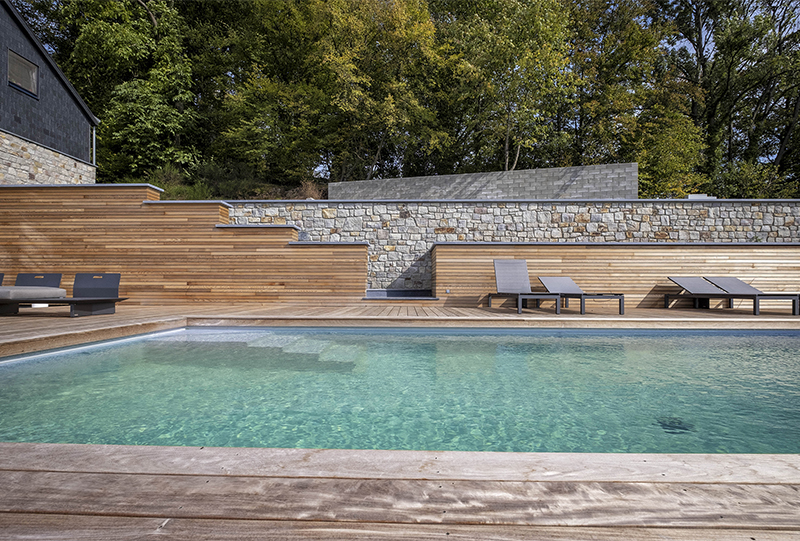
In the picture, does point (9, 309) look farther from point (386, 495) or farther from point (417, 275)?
point (386, 495)

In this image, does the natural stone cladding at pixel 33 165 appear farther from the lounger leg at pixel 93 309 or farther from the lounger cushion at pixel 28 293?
the lounger leg at pixel 93 309

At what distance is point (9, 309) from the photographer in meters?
6.53

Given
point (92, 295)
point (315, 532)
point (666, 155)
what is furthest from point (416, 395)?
point (666, 155)

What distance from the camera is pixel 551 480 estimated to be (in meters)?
1.23

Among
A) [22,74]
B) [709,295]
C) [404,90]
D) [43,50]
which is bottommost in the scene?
[709,295]

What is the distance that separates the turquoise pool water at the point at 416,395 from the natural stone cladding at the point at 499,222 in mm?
4821

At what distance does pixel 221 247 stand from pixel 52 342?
443cm

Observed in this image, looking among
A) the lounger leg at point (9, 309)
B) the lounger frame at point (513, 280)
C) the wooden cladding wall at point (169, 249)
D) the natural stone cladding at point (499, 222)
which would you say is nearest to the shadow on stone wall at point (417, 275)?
the natural stone cladding at point (499, 222)

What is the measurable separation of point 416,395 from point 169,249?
7.56 meters

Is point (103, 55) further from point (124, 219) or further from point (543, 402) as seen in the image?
point (543, 402)

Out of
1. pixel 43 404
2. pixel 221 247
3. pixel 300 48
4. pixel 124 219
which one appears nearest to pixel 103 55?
pixel 300 48

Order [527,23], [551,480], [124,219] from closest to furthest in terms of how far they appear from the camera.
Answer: [551,480], [124,219], [527,23]

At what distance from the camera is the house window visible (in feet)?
35.0

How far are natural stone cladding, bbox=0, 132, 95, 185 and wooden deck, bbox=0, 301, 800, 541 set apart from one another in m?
12.6
